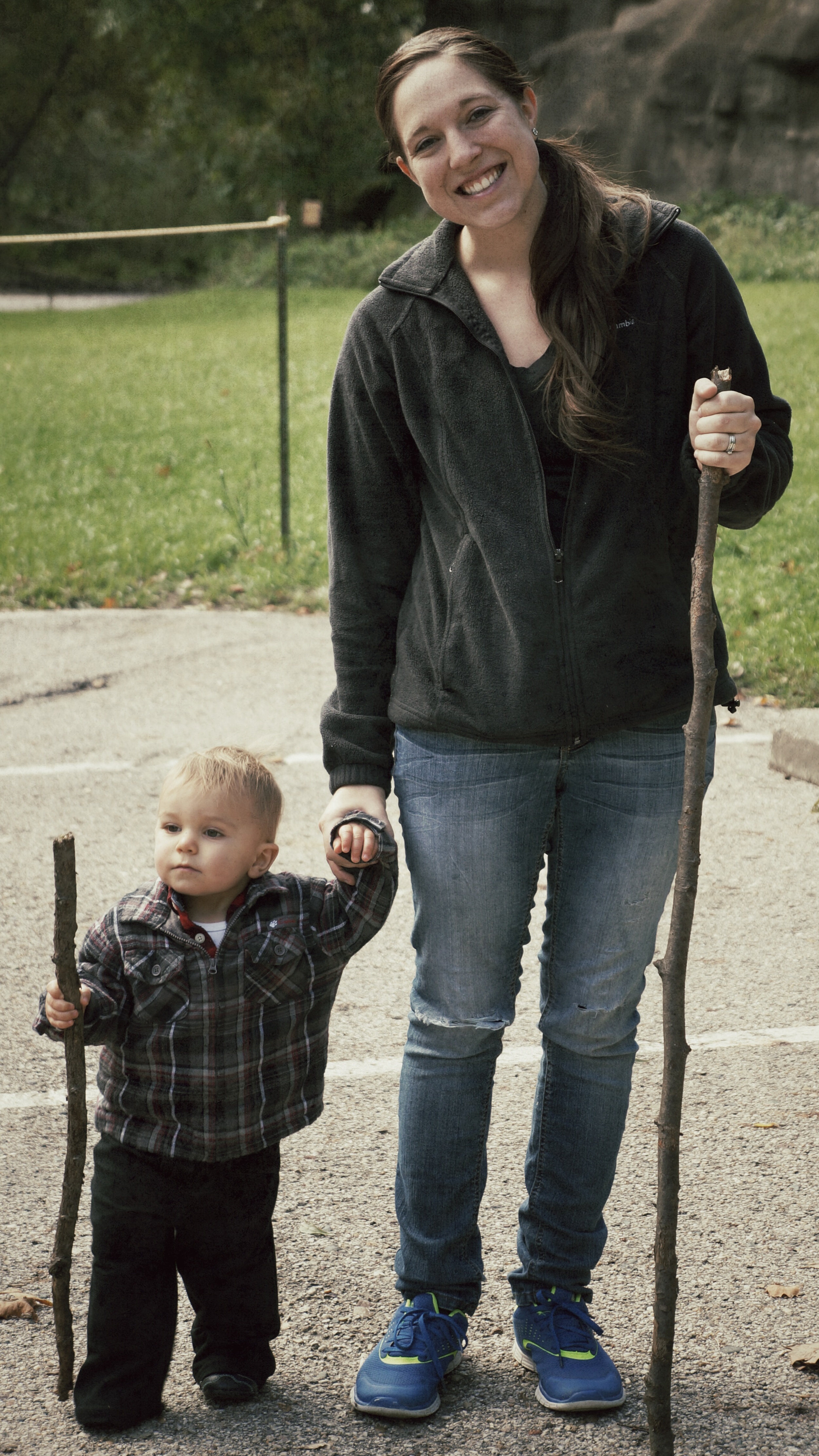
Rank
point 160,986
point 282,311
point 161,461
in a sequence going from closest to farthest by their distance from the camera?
1. point 160,986
2. point 282,311
3. point 161,461

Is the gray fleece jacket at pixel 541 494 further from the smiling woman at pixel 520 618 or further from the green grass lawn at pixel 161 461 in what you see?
the green grass lawn at pixel 161 461

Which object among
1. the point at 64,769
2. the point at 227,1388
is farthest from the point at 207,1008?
the point at 64,769

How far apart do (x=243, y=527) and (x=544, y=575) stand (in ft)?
27.3

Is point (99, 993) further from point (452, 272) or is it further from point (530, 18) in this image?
point (530, 18)

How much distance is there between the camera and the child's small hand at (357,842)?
2385mm

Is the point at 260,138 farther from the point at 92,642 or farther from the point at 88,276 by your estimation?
the point at 92,642


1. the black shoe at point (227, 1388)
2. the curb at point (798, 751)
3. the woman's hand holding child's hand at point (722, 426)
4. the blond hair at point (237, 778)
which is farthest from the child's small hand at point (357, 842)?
the curb at point (798, 751)

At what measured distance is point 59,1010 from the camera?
221 centimetres

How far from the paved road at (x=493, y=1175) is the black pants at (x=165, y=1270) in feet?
0.26

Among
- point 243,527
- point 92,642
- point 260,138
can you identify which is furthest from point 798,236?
point 92,642

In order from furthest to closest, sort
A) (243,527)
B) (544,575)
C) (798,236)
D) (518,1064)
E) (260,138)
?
(260,138), (798,236), (243,527), (518,1064), (544,575)

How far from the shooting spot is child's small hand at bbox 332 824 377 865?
2.38 metres

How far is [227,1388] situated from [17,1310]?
0.51m

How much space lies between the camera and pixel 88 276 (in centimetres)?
Result: 3756
